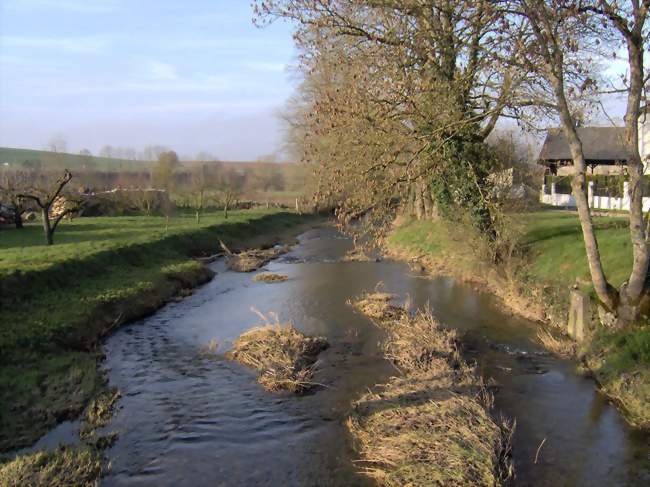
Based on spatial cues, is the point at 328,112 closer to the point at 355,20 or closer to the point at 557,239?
the point at 355,20

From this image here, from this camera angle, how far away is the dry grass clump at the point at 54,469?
7.39m

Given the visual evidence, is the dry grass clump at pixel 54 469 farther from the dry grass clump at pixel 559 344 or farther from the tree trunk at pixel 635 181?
the tree trunk at pixel 635 181

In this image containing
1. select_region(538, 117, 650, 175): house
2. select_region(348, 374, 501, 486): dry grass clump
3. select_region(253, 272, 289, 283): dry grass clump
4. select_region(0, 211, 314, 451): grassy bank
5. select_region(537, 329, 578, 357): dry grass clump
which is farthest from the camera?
select_region(538, 117, 650, 175): house

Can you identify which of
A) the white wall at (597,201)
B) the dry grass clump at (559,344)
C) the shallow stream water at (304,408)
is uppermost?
the white wall at (597,201)

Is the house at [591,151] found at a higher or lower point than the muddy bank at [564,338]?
higher

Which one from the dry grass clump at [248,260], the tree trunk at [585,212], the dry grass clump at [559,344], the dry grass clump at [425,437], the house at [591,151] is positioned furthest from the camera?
the house at [591,151]

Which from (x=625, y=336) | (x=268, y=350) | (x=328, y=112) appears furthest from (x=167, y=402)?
(x=625, y=336)

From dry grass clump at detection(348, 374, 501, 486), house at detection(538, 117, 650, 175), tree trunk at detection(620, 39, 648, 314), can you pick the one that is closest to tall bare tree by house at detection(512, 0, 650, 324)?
tree trunk at detection(620, 39, 648, 314)

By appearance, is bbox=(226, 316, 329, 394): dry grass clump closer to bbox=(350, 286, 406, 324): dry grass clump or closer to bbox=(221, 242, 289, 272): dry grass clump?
bbox=(350, 286, 406, 324): dry grass clump

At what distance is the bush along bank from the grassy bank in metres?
5.69

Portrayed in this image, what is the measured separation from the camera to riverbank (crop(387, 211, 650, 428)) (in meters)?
10.3

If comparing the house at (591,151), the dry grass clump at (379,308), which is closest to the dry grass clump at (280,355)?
the dry grass clump at (379,308)

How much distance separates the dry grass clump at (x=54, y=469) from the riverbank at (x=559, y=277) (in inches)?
346

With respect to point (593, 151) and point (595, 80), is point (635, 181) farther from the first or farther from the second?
point (593, 151)
